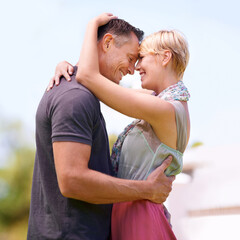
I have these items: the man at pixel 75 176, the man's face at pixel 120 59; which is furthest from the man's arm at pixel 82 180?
the man's face at pixel 120 59

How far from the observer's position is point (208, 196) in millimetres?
9195

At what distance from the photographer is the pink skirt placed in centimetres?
205

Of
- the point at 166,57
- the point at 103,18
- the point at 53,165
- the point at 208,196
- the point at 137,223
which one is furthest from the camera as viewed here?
the point at 208,196

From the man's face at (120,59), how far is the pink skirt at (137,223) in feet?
2.19

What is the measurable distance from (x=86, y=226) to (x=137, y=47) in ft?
3.32

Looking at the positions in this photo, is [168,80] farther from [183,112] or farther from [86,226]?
[86,226]

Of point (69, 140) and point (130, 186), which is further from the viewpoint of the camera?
point (130, 186)

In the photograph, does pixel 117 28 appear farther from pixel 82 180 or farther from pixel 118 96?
pixel 82 180

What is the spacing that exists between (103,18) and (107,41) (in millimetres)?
115

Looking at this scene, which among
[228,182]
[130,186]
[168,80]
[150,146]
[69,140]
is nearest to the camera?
[69,140]

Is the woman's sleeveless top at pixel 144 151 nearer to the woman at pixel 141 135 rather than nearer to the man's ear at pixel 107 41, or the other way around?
the woman at pixel 141 135

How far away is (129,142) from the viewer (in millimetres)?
2166

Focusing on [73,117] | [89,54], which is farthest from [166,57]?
[73,117]

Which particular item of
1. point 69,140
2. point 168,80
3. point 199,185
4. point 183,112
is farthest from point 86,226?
point 199,185
